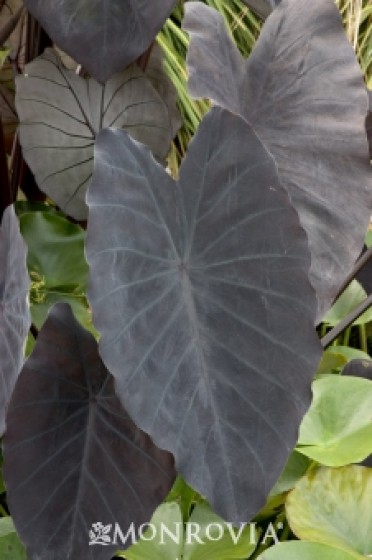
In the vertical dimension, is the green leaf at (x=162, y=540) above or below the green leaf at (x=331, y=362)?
above

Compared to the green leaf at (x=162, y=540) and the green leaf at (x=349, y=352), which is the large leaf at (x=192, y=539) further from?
the green leaf at (x=349, y=352)

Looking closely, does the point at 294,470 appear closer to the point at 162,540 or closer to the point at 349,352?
the point at 162,540

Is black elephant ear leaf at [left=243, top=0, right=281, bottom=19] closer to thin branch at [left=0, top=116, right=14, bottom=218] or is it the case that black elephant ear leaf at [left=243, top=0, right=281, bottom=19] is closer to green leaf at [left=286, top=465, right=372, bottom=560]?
thin branch at [left=0, top=116, right=14, bottom=218]

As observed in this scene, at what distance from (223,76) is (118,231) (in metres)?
0.28

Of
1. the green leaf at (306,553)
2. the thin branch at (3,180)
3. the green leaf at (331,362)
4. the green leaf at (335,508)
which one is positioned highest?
the thin branch at (3,180)

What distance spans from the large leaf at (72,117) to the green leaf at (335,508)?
0.46 m

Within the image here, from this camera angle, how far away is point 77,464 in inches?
31.9

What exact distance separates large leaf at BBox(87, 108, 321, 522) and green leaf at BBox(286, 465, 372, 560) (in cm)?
25

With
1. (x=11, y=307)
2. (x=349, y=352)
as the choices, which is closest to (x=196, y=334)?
(x=11, y=307)

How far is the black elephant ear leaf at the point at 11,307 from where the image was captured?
0.72 metres

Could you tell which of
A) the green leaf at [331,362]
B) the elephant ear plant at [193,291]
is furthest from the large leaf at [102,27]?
the green leaf at [331,362]

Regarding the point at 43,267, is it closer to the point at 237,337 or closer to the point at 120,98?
the point at 120,98

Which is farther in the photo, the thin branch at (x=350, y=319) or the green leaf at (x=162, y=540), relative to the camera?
the thin branch at (x=350, y=319)

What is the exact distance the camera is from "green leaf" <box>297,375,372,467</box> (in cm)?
100
